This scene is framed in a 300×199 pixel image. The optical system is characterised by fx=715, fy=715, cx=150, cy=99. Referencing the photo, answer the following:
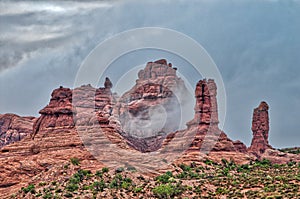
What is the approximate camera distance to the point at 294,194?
128 meters

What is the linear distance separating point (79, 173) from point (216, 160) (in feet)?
125

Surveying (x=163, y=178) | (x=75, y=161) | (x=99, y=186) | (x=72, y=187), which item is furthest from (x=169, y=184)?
(x=75, y=161)

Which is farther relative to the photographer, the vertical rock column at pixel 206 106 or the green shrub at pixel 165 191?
the vertical rock column at pixel 206 106

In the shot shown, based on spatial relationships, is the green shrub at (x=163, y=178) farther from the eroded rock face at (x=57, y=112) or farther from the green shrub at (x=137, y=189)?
the eroded rock face at (x=57, y=112)

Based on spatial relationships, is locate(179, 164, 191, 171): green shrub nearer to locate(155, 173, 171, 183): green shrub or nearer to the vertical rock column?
locate(155, 173, 171, 183): green shrub

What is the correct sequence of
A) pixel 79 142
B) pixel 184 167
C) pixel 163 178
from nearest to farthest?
pixel 163 178 < pixel 184 167 < pixel 79 142

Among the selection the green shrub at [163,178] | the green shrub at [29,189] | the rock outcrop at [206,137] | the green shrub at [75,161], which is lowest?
the green shrub at [29,189]

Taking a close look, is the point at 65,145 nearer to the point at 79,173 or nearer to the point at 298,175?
the point at 79,173

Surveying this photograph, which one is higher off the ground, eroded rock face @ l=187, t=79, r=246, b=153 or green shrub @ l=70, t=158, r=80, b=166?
eroded rock face @ l=187, t=79, r=246, b=153

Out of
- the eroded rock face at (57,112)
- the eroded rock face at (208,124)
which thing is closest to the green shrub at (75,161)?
the eroded rock face at (57,112)

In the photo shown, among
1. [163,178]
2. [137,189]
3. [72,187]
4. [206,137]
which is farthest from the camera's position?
[206,137]

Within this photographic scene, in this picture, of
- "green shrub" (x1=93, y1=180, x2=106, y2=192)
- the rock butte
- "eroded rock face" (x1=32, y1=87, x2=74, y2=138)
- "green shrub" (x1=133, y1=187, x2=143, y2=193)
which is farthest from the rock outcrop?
"green shrub" (x1=93, y1=180, x2=106, y2=192)

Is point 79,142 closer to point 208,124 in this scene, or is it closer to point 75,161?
point 75,161

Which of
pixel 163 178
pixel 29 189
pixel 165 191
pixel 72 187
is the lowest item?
pixel 29 189
